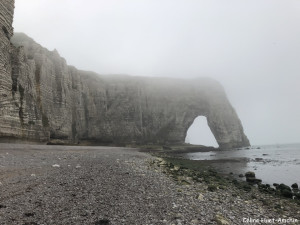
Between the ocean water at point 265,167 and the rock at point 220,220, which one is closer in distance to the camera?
the rock at point 220,220

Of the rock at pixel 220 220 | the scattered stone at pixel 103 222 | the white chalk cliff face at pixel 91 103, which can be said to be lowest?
the rock at pixel 220 220

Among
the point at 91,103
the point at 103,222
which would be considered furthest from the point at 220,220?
the point at 91,103

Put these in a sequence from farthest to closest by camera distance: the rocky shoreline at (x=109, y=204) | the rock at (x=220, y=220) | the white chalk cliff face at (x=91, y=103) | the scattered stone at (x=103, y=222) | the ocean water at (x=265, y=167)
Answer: the white chalk cliff face at (x=91, y=103)
the ocean water at (x=265, y=167)
the rock at (x=220, y=220)
the rocky shoreline at (x=109, y=204)
the scattered stone at (x=103, y=222)

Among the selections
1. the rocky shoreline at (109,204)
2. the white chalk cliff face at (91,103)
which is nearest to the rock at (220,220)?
the rocky shoreline at (109,204)

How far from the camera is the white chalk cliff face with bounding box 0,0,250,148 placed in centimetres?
3844

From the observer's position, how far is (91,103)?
8550cm

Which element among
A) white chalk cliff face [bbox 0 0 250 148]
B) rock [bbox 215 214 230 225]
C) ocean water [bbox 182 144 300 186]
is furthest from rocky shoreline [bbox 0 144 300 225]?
white chalk cliff face [bbox 0 0 250 148]

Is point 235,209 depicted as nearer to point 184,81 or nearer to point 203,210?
point 203,210

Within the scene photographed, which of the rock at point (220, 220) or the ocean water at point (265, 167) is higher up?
the rock at point (220, 220)

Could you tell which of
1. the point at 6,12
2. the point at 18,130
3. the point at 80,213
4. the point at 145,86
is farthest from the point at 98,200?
the point at 145,86

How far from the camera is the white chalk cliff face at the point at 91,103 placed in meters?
38.4

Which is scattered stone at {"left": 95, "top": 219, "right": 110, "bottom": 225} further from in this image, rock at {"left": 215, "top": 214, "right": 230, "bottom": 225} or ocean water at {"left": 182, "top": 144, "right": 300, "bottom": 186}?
ocean water at {"left": 182, "top": 144, "right": 300, "bottom": 186}

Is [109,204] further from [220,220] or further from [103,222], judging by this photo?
[220,220]

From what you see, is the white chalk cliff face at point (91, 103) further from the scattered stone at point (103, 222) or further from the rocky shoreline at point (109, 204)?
the scattered stone at point (103, 222)
